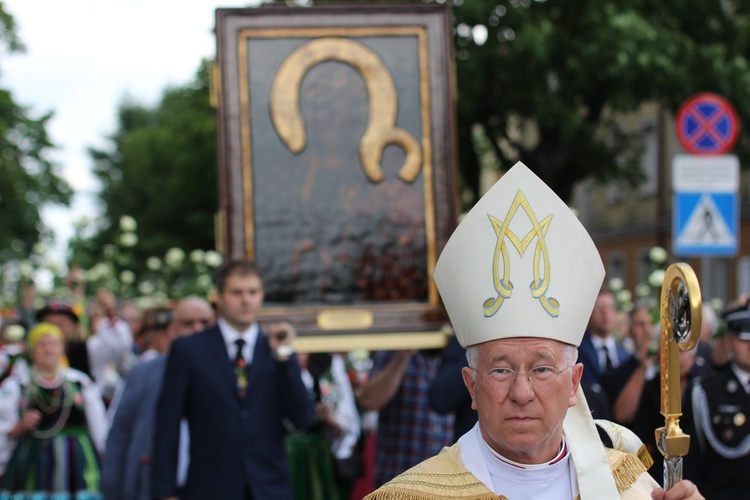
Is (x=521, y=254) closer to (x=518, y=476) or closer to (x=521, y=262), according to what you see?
(x=521, y=262)

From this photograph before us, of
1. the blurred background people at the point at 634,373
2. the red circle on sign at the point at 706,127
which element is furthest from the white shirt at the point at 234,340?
the red circle on sign at the point at 706,127

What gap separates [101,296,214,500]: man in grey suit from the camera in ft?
19.8

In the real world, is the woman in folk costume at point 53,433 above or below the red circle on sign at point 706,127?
below

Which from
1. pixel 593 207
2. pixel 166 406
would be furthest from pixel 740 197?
pixel 166 406

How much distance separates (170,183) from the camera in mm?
41906

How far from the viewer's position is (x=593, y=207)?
1369 inches

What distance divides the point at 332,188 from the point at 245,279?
3.99ft

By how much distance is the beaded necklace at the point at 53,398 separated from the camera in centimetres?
748

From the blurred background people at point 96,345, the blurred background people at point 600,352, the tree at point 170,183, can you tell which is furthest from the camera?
the tree at point 170,183

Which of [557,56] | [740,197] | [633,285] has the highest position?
[557,56]

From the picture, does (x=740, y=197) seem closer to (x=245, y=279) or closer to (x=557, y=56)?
(x=557, y=56)

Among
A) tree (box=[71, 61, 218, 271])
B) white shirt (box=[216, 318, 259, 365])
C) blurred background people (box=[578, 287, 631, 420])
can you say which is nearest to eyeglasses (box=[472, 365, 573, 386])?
blurred background people (box=[578, 287, 631, 420])

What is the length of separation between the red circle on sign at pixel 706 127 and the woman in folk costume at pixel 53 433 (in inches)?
188

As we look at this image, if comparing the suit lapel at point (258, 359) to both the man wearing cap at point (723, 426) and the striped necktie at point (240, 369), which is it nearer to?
the striped necktie at point (240, 369)
